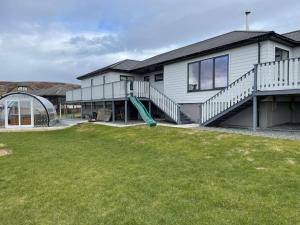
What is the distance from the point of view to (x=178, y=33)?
27516 millimetres

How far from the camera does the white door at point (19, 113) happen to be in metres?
18.3

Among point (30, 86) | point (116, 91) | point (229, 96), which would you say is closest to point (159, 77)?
point (116, 91)

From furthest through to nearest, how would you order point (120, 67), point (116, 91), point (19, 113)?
point (120, 67)
point (19, 113)
point (116, 91)

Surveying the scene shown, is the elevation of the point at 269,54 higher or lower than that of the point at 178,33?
lower

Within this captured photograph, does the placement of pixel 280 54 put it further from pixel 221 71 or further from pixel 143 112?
pixel 143 112

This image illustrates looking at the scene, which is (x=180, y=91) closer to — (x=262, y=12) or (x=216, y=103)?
(x=216, y=103)

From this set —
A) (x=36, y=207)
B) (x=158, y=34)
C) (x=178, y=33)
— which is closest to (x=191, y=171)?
(x=36, y=207)

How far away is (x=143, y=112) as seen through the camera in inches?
614

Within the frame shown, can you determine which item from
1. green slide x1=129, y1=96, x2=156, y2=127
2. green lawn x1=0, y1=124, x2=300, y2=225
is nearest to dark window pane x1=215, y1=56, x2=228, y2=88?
green slide x1=129, y1=96, x2=156, y2=127

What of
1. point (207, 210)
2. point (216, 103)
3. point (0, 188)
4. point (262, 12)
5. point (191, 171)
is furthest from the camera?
point (262, 12)

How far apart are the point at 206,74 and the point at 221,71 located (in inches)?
40.4

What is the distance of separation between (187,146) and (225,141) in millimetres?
1321

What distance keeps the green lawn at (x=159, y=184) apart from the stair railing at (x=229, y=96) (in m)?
3.08

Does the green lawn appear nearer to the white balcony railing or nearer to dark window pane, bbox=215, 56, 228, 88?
the white balcony railing
